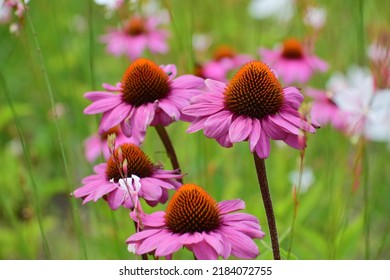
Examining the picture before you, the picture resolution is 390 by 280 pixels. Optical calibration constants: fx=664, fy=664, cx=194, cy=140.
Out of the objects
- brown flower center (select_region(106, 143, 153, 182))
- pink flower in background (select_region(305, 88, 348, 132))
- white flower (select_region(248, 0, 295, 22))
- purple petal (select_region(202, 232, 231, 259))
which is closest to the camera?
purple petal (select_region(202, 232, 231, 259))

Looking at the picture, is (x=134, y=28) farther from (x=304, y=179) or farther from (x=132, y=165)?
(x=132, y=165)

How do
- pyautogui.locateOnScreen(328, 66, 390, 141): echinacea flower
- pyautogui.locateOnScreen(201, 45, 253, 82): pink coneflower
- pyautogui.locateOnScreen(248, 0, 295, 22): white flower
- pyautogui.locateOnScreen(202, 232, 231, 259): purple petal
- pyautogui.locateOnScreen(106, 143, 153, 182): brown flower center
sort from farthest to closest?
pyautogui.locateOnScreen(248, 0, 295, 22): white flower → pyautogui.locateOnScreen(201, 45, 253, 82): pink coneflower → pyautogui.locateOnScreen(328, 66, 390, 141): echinacea flower → pyautogui.locateOnScreen(106, 143, 153, 182): brown flower center → pyautogui.locateOnScreen(202, 232, 231, 259): purple petal

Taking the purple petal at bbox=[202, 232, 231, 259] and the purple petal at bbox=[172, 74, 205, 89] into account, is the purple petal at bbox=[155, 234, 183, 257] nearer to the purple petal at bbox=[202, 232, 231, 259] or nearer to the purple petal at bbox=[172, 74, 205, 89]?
the purple petal at bbox=[202, 232, 231, 259]

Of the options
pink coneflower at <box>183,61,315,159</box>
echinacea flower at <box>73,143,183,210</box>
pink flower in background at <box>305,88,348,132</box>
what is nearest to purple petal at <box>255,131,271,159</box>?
pink coneflower at <box>183,61,315,159</box>

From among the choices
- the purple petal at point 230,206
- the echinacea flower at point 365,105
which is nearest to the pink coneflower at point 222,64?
the echinacea flower at point 365,105

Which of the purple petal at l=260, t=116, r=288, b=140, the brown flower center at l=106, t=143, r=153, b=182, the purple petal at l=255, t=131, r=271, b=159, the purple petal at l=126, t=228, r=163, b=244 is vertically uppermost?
the purple petal at l=260, t=116, r=288, b=140

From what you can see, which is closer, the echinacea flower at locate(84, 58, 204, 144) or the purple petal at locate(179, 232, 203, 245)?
the purple petal at locate(179, 232, 203, 245)

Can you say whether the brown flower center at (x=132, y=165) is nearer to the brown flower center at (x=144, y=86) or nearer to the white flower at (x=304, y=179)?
the brown flower center at (x=144, y=86)

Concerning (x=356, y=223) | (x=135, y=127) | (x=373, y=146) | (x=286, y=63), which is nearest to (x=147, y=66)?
(x=135, y=127)
